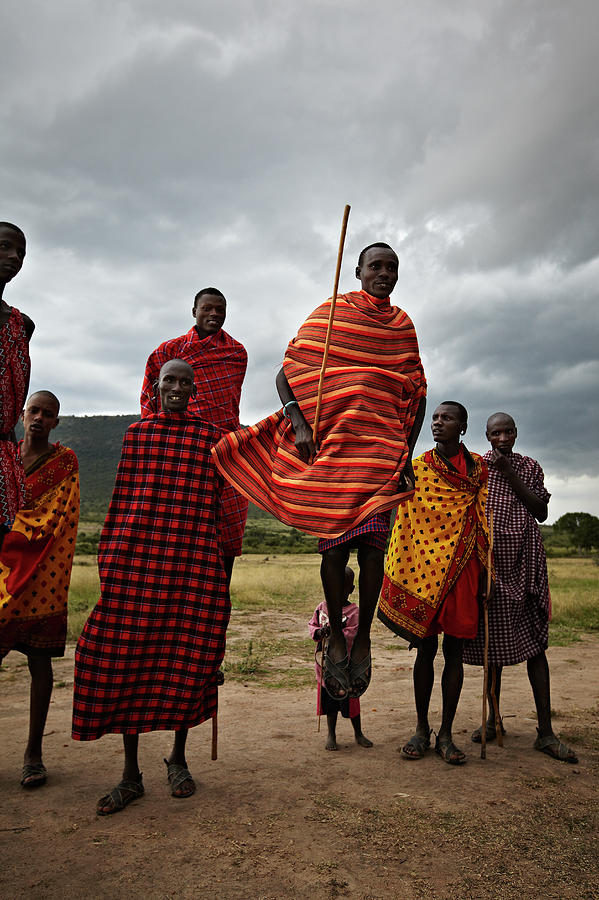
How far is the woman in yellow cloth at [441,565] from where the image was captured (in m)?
5.62

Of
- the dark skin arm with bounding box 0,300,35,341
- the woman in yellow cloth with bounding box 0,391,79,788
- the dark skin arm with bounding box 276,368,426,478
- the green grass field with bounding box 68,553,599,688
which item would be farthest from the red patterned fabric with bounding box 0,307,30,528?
the green grass field with bounding box 68,553,599,688

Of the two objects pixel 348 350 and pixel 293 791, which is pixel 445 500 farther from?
pixel 293 791

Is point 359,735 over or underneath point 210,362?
underneath

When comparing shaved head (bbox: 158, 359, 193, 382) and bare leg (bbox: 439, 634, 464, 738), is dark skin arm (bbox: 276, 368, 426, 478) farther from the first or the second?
bare leg (bbox: 439, 634, 464, 738)

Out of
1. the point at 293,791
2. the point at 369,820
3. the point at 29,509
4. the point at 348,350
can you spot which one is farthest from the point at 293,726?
the point at 348,350

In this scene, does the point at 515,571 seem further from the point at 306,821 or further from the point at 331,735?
the point at 306,821

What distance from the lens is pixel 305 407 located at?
183 inches

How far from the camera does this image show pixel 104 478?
124 m

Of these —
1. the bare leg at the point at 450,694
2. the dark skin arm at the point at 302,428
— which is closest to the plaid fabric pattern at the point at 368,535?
the dark skin arm at the point at 302,428

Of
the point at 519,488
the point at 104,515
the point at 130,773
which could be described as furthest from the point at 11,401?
the point at 104,515

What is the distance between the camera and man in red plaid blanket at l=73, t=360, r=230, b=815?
443 centimetres

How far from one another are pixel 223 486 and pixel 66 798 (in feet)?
8.25

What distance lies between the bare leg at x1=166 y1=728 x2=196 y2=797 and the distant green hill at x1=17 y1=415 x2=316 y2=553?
48.3m

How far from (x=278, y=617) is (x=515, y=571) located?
38.6 feet
